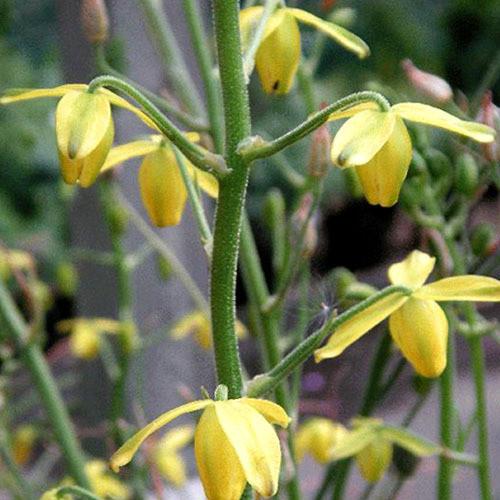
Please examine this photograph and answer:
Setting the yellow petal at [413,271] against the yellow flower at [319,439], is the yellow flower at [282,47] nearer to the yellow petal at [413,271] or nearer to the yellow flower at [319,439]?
the yellow petal at [413,271]

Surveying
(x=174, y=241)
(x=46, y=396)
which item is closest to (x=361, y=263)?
(x=174, y=241)

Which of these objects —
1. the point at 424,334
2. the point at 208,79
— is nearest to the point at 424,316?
the point at 424,334

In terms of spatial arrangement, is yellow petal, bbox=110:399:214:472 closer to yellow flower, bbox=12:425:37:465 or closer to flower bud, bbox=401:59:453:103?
flower bud, bbox=401:59:453:103

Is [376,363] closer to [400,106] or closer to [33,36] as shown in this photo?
[400,106]

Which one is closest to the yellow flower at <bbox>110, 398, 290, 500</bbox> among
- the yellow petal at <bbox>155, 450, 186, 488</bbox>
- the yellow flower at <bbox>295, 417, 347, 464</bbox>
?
the yellow flower at <bbox>295, 417, 347, 464</bbox>

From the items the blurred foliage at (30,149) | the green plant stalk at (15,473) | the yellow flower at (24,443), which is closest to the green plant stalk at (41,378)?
the green plant stalk at (15,473)
